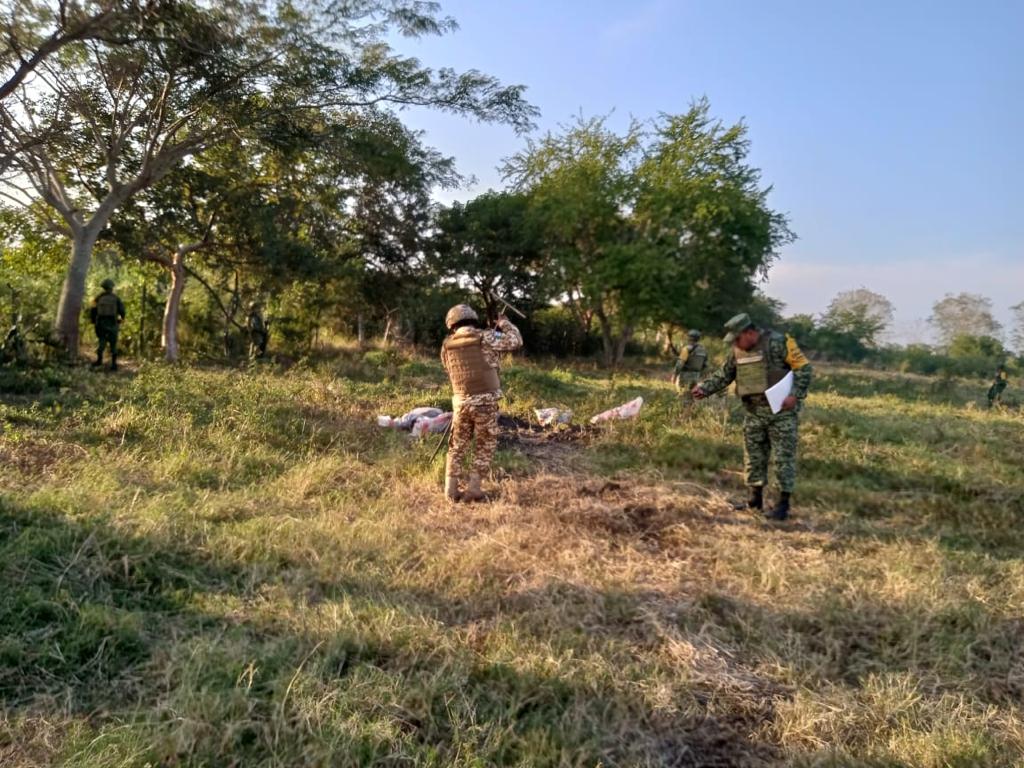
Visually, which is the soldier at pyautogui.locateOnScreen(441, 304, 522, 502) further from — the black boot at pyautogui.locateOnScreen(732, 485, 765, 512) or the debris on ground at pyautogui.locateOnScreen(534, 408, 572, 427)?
the debris on ground at pyautogui.locateOnScreen(534, 408, 572, 427)

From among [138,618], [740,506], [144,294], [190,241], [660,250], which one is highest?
[660,250]

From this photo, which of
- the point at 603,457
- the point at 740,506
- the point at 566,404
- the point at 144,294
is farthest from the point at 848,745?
the point at 144,294

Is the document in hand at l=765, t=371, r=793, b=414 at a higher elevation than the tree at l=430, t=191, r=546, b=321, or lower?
lower

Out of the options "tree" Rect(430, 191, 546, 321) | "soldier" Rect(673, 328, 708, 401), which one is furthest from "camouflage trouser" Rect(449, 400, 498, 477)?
"tree" Rect(430, 191, 546, 321)

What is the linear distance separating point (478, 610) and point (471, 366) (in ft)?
6.97

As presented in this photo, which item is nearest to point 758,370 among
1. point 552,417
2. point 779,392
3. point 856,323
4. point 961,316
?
point 779,392

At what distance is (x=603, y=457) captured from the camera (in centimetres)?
634

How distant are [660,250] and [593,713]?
625 inches

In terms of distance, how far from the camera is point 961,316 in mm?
48500

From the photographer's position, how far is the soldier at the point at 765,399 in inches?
185

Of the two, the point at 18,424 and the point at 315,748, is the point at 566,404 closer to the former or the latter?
the point at 18,424

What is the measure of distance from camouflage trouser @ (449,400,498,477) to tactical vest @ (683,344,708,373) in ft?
19.2

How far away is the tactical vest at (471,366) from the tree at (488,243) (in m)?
14.3

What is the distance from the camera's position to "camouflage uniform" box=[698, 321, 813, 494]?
4.70 m
